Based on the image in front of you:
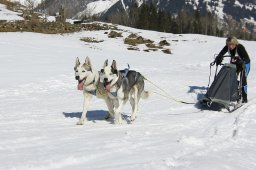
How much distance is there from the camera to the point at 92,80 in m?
8.24

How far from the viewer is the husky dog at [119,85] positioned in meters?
7.98

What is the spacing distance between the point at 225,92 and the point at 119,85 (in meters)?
3.22

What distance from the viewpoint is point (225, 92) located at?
10.2 meters

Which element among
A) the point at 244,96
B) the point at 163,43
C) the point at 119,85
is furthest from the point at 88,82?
the point at 163,43

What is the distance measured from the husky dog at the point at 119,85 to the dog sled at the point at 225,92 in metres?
2.17

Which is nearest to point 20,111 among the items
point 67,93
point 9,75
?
point 67,93

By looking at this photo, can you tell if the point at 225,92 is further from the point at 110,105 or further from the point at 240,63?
the point at 110,105

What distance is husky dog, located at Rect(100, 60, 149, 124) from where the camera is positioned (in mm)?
7980

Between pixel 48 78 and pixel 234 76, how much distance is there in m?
7.59

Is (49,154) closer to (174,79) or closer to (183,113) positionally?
(183,113)

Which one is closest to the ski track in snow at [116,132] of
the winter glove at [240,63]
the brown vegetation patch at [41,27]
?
the winter glove at [240,63]

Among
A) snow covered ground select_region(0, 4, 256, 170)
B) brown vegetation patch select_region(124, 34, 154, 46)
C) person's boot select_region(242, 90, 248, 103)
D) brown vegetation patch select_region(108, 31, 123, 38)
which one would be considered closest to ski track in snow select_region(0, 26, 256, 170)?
snow covered ground select_region(0, 4, 256, 170)

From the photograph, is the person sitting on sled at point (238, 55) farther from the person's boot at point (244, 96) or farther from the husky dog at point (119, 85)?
the husky dog at point (119, 85)

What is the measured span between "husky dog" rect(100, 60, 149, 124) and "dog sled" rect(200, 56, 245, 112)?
217cm
